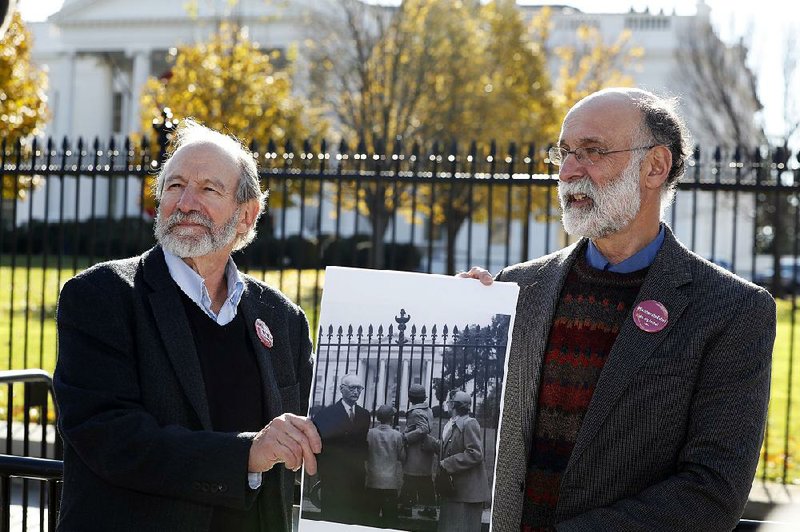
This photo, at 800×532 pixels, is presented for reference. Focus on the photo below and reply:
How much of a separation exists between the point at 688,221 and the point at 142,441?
33293 mm

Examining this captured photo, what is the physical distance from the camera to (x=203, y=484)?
2.66 meters

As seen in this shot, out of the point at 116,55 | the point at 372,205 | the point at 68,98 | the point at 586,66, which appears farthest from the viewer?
the point at 116,55

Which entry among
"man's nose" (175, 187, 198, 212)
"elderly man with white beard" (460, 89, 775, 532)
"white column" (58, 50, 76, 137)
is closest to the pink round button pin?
"elderly man with white beard" (460, 89, 775, 532)

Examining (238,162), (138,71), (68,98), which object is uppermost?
(138,71)

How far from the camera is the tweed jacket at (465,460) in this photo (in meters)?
2.53

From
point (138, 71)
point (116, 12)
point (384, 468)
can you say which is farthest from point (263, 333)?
point (116, 12)

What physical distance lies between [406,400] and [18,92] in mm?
17230

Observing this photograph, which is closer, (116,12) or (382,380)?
(382,380)

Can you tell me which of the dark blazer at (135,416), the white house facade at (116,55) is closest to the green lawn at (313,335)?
the dark blazer at (135,416)

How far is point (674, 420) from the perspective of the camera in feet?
8.66

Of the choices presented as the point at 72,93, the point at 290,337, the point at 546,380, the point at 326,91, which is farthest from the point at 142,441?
the point at 72,93

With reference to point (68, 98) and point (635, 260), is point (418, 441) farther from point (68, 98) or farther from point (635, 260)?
point (68, 98)

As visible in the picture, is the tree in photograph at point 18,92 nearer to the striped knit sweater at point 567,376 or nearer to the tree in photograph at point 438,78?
the tree in photograph at point 438,78

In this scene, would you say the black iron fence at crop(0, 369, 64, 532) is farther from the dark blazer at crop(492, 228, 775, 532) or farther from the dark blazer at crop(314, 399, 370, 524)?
the dark blazer at crop(492, 228, 775, 532)
